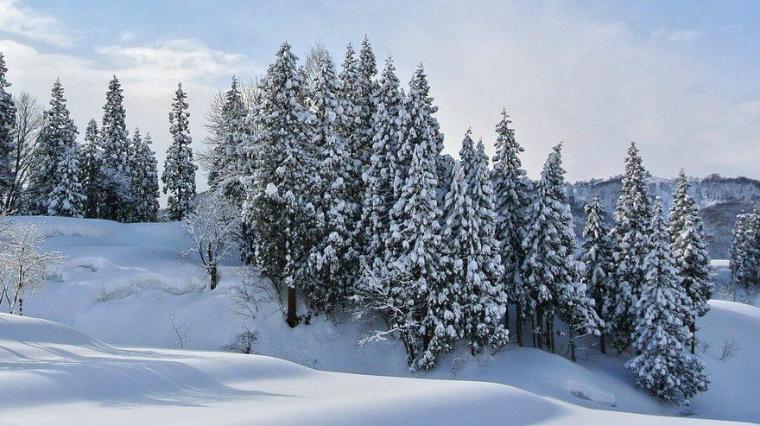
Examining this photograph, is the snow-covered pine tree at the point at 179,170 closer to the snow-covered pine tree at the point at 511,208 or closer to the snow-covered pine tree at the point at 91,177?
the snow-covered pine tree at the point at 91,177

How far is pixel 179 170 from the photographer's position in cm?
5803

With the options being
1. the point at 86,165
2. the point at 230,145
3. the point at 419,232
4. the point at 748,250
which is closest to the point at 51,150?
the point at 86,165

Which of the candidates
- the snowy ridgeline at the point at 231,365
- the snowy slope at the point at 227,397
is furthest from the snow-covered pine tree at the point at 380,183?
the snowy slope at the point at 227,397

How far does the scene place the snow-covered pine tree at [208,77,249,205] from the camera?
42062 millimetres

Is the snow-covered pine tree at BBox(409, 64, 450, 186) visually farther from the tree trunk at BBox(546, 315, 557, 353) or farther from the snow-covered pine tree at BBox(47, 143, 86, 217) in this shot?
the snow-covered pine tree at BBox(47, 143, 86, 217)

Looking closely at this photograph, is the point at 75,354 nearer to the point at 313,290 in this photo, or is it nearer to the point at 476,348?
the point at 313,290

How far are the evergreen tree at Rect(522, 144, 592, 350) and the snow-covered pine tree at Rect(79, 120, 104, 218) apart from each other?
42612 mm

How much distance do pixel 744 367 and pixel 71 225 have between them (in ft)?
179

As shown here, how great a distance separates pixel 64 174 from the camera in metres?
52.3

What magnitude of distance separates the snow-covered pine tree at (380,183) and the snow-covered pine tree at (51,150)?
33162mm

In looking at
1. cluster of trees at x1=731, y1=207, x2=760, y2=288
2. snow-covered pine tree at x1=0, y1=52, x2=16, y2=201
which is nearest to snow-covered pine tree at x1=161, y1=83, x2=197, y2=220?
snow-covered pine tree at x1=0, y1=52, x2=16, y2=201

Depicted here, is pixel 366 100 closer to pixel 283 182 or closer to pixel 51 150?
pixel 283 182

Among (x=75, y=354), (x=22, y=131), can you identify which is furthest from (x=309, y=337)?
(x=22, y=131)

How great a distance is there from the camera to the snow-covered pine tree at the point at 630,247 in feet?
133
